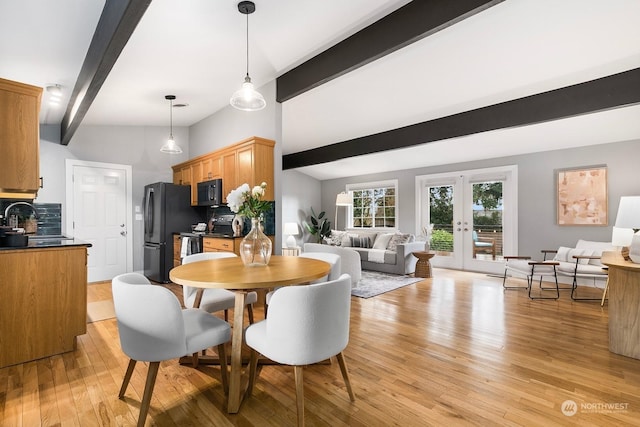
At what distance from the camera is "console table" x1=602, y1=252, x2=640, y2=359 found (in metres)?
2.50

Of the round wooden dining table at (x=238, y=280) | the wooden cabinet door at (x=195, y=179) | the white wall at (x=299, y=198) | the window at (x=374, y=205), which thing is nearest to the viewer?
the round wooden dining table at (x=238, y=280)

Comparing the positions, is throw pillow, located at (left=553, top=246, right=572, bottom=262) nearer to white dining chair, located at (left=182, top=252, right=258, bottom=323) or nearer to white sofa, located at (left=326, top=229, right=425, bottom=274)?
white sofa, located at (left=326, top=229, right=425, bottom=274)

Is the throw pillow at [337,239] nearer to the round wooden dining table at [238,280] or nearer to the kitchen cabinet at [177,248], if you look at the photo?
the kitchen cabinet at [177,248]

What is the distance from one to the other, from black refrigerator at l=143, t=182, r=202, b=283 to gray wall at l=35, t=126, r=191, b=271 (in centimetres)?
34

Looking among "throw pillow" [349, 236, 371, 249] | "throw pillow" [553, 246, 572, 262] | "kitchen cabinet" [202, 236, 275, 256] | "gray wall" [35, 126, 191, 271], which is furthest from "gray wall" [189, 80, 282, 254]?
"throw pillow" [553, 246, 572, 262]

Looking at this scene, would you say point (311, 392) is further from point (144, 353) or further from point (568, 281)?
point (568, 281)

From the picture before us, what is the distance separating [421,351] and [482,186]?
4.61 m

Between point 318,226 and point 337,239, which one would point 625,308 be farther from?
point 318,226

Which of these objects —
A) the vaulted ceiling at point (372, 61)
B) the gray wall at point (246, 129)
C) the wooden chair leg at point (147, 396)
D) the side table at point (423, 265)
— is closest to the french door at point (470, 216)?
the vaulted ceiling at point (372, 61)

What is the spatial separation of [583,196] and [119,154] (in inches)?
302

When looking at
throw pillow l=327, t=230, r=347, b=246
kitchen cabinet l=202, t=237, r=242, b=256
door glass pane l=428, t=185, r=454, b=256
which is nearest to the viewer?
kitchen cabinet l=202, t=237, r=242, b=256

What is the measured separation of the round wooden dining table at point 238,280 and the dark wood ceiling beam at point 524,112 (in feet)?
11.4

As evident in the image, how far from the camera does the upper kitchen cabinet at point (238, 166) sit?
13.1 ft

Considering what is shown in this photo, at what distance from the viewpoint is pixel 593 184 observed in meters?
4.89
